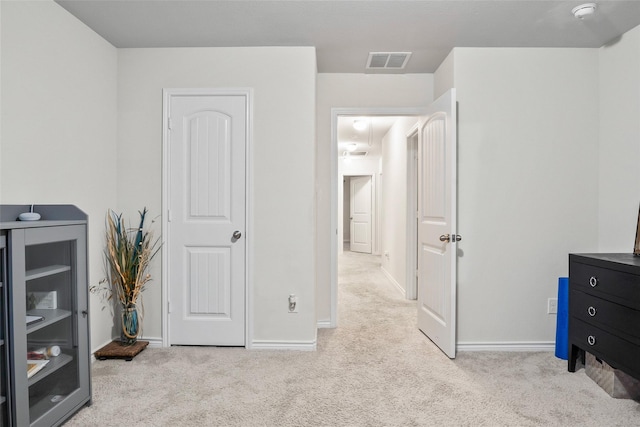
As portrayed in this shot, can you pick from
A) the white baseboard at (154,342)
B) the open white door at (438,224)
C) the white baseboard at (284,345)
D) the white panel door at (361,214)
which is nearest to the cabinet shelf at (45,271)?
the white baseboard at (154,342)

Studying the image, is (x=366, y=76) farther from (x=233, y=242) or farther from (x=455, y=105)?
(x=233, y=242)

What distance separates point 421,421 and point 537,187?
2.08m

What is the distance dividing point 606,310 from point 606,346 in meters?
0.22

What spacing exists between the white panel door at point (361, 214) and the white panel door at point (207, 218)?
23.3ft

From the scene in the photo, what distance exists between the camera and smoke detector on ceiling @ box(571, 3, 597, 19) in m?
2.40

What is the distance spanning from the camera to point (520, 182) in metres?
3.09

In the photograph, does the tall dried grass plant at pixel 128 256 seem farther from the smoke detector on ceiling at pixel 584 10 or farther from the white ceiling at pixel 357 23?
the smoke detector on ceiling at pixel 584 10

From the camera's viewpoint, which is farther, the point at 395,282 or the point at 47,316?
the point at 395,282

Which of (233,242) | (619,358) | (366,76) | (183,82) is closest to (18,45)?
(183,82)

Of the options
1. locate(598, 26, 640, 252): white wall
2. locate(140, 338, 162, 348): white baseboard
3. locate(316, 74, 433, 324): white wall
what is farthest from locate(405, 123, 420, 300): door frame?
locate(140, 338, 162, 348): white baseboard

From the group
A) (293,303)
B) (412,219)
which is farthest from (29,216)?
(412,219)

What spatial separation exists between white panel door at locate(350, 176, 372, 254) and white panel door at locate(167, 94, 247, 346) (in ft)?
23.3

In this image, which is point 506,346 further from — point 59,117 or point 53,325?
point 59,117

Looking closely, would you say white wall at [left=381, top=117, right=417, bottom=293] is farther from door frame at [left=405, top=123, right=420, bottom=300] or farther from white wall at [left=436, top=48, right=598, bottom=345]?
white wall at [left=436, top=48, right=598, bottom=345]
